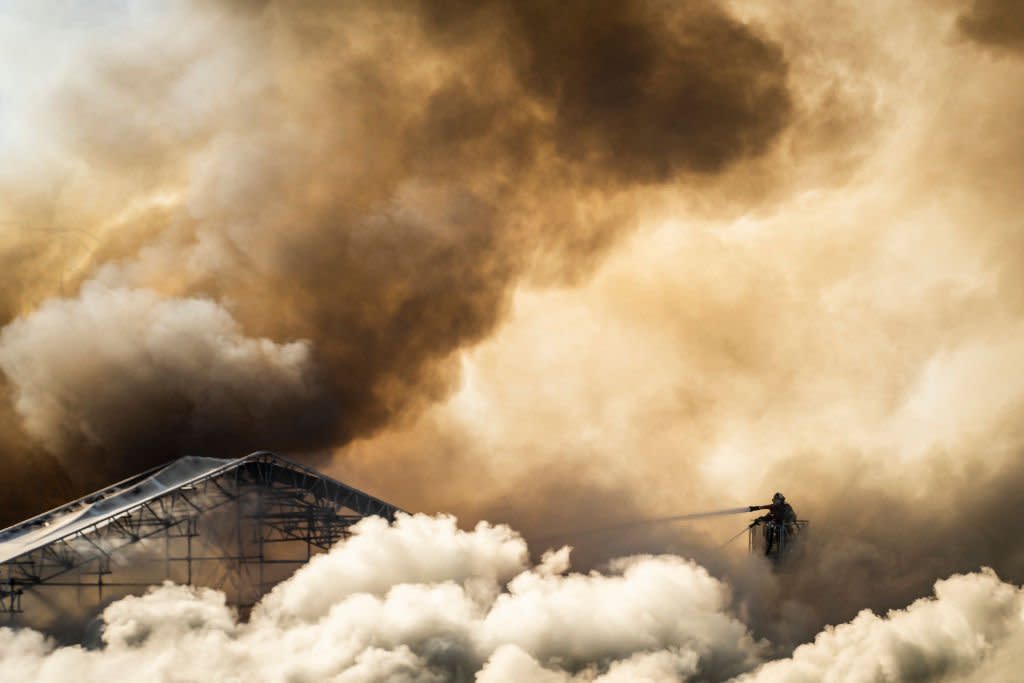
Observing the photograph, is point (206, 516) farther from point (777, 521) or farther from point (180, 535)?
point (777, 521)

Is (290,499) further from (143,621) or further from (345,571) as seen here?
(143,621)

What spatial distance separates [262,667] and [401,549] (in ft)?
27.3

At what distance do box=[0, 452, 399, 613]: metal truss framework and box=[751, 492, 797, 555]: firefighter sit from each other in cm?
1804

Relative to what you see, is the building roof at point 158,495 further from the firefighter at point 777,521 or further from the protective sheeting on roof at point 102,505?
the firefighter at point 777,521

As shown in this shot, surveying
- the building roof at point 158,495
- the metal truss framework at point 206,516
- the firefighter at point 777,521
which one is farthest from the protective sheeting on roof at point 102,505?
the firefighter at point 777,521

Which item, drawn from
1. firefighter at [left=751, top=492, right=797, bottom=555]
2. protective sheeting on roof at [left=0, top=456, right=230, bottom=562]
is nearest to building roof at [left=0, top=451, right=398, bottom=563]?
protective sheeting on roof at [left=0, top=456, right=230, bottom=562]

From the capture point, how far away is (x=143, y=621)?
157 feet

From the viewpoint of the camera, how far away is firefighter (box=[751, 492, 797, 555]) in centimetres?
5594

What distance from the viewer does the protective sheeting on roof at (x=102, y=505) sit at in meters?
49.5

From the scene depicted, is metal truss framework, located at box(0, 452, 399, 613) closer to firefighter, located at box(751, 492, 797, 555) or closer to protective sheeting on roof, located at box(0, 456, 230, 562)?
protective sheeting on roof, located at box(0, 456, 230, 562)

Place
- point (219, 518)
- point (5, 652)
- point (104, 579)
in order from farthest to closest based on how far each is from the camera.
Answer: point (219, 518) → point (104, 579) → point (5, 652)

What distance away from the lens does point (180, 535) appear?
50.5m

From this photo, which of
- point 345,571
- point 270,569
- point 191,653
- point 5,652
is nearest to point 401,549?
point 345,571

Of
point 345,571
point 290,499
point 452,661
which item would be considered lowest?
point 452,661
